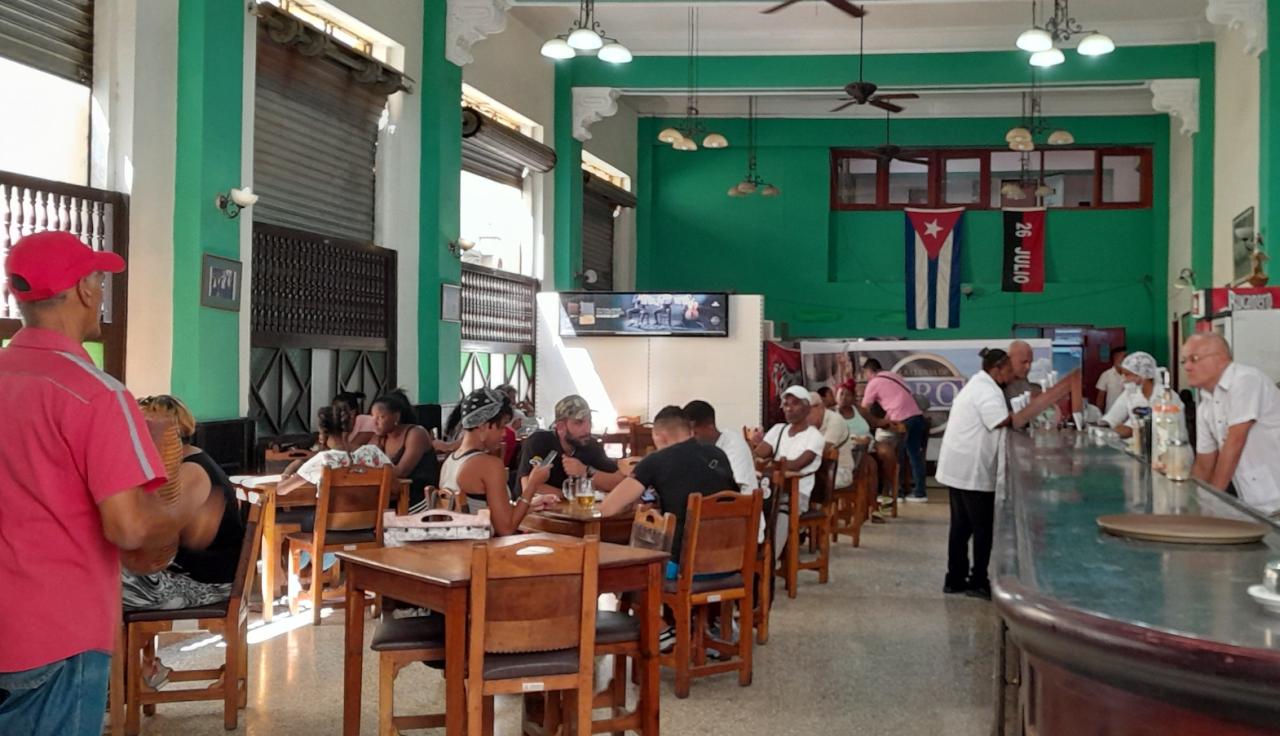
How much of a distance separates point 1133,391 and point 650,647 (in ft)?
18.9

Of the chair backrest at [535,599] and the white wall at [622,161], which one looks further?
the white wall at [622,161]

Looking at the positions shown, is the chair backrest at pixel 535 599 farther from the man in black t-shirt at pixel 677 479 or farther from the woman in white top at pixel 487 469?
the man in black t-shirt at pixel 677 479

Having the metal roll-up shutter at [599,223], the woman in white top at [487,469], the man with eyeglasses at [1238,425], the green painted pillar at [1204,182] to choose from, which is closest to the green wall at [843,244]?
the metal roll-up shutter at [599,223]

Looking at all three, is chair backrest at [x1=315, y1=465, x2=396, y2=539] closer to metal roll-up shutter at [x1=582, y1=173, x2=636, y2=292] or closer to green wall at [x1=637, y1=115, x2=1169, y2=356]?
metal roll-up shutter at [x1=582, y1=173, x2=636, y2=292]

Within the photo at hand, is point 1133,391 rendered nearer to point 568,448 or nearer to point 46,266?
point 568,448

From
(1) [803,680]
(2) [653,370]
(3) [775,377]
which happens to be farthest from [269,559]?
(3) [775,377]

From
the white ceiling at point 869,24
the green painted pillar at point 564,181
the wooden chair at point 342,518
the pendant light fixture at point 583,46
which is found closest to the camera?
the wooden chair at point 342,518

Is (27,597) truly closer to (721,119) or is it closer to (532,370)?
(532,370)

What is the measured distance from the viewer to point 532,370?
13914 mm

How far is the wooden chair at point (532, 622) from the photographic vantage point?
3514mm

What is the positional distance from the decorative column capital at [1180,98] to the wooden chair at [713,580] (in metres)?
10.7

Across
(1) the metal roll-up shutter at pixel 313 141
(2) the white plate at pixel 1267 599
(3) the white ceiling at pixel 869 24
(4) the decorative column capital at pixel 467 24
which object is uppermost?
(3) the white ceiling at pixel 869 24

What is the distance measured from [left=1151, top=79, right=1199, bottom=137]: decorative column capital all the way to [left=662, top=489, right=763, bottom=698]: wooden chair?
10731 mm

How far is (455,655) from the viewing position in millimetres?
3594
